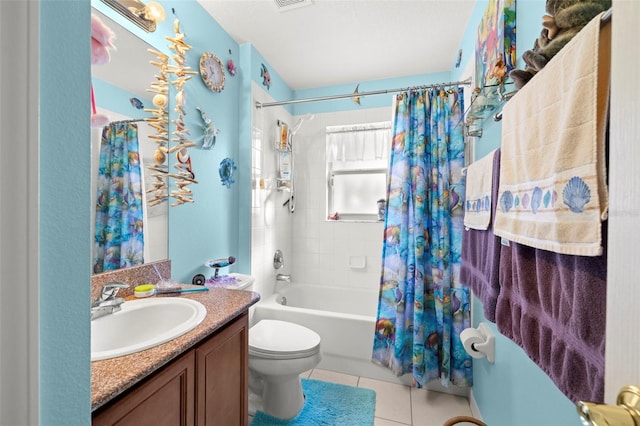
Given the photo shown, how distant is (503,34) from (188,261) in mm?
Result: 1950

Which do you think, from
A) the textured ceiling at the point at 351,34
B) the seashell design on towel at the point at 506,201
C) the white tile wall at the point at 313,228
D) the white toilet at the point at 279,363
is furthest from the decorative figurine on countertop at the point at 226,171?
the seashell design on towel at the point at 506,201

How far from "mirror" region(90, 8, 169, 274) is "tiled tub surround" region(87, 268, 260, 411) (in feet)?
1.86

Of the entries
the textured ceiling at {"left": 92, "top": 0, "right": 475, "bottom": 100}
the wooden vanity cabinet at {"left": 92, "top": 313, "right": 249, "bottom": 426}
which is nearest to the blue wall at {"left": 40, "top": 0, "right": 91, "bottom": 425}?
the wooden vanity cabinet at {"left": 92, "top": 313, "right": 249, "bottom": 426}

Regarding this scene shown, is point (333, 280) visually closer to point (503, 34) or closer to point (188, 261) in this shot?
point (188, 261)

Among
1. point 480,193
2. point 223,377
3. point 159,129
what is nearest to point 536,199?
point 480,193

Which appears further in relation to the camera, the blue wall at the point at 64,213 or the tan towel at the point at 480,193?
the tan towel at the point at 480,193

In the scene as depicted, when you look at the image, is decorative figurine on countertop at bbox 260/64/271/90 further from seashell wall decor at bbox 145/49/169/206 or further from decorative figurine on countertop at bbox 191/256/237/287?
decorative figurine on countertop at bbox 191/256/237/287

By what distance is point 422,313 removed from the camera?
1784mm

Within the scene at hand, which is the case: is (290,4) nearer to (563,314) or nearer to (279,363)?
(563,314)

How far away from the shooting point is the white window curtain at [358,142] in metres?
2.73

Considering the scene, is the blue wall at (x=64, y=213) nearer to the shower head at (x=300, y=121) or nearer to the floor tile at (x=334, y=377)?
the floor tile at (x=334, y=377)

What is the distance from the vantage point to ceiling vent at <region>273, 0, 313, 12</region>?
1657 mm

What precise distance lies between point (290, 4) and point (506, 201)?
5.54 feet

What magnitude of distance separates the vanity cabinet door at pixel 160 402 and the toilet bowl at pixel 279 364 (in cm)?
59
